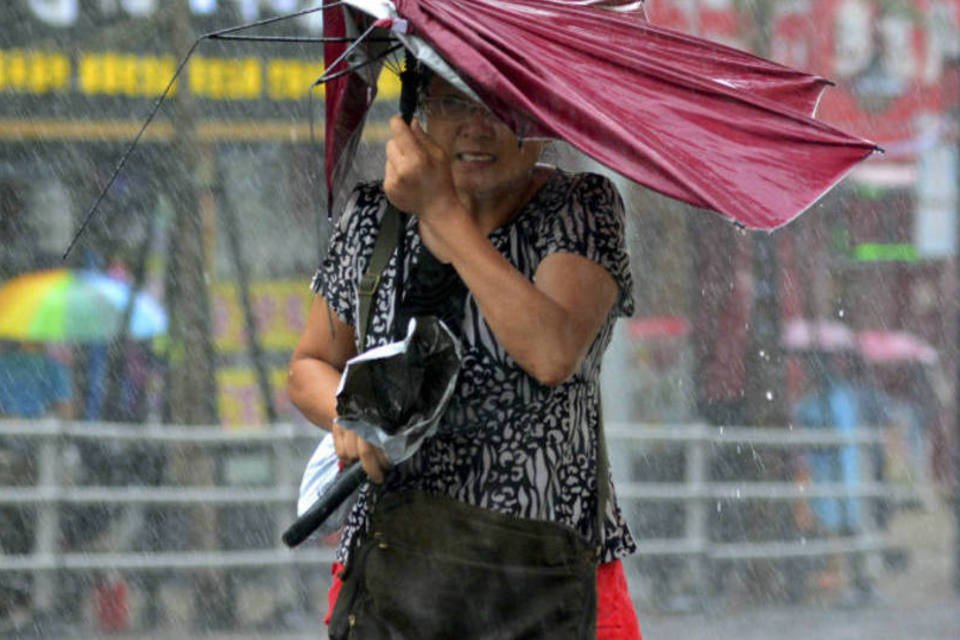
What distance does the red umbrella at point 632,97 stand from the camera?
10.1 feet

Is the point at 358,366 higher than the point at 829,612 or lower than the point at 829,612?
higher

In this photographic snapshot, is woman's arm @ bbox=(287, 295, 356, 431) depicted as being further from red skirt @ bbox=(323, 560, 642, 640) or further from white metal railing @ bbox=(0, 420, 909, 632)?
white metal railing @ bbox=(0, 420, 909, 632)

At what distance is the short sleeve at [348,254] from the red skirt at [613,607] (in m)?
0.45

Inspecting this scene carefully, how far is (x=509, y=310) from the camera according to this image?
3.18 m

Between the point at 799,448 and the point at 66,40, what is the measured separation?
5299 mm

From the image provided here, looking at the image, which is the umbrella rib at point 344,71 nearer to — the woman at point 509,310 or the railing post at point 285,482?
the woman at point 509,310

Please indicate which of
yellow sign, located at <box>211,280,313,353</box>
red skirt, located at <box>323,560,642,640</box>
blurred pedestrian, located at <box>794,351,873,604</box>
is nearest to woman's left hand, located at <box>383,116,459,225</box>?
red skirt, located at <box>323,560,642,640</box>

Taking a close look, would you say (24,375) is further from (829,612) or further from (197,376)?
(829,612)

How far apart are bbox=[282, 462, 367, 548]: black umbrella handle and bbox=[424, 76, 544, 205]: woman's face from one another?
50 centimetres

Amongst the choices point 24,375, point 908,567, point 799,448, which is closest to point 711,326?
point 799,448

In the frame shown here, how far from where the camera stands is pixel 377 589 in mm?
3320

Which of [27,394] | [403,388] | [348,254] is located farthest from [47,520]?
[403,388]

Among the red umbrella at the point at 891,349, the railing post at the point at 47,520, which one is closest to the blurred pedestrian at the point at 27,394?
the railing post at the point at 47,520

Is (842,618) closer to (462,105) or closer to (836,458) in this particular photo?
(836,458)
